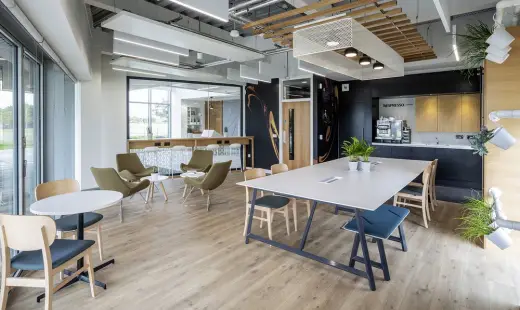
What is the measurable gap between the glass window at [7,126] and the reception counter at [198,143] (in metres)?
4.90

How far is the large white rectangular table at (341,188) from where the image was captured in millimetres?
2768

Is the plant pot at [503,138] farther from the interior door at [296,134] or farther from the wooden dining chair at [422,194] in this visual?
the interior door at [296,134]

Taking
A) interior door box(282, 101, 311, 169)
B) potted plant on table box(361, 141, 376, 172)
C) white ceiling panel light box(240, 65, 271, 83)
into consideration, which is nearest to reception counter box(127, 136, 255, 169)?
interior door box(282, 101, 311, 169)

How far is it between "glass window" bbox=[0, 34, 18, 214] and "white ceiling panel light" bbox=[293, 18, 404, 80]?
10.9ft

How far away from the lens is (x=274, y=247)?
148 inches

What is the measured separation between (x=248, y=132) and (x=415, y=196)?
6.66m

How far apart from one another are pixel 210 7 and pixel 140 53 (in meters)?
2.56

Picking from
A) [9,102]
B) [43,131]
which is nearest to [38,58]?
[43,131]

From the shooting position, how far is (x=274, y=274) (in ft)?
10.1

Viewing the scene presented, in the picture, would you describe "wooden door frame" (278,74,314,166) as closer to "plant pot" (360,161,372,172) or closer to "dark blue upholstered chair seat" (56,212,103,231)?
"plant pot" (360,161,372,172)

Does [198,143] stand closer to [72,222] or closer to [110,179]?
[110,179]

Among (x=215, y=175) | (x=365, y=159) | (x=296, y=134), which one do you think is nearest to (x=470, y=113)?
(x=365, y=159)

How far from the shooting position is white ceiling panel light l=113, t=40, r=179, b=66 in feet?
18.6

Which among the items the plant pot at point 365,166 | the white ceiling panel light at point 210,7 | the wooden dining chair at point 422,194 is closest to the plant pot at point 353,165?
the plant pot at point 365,166
